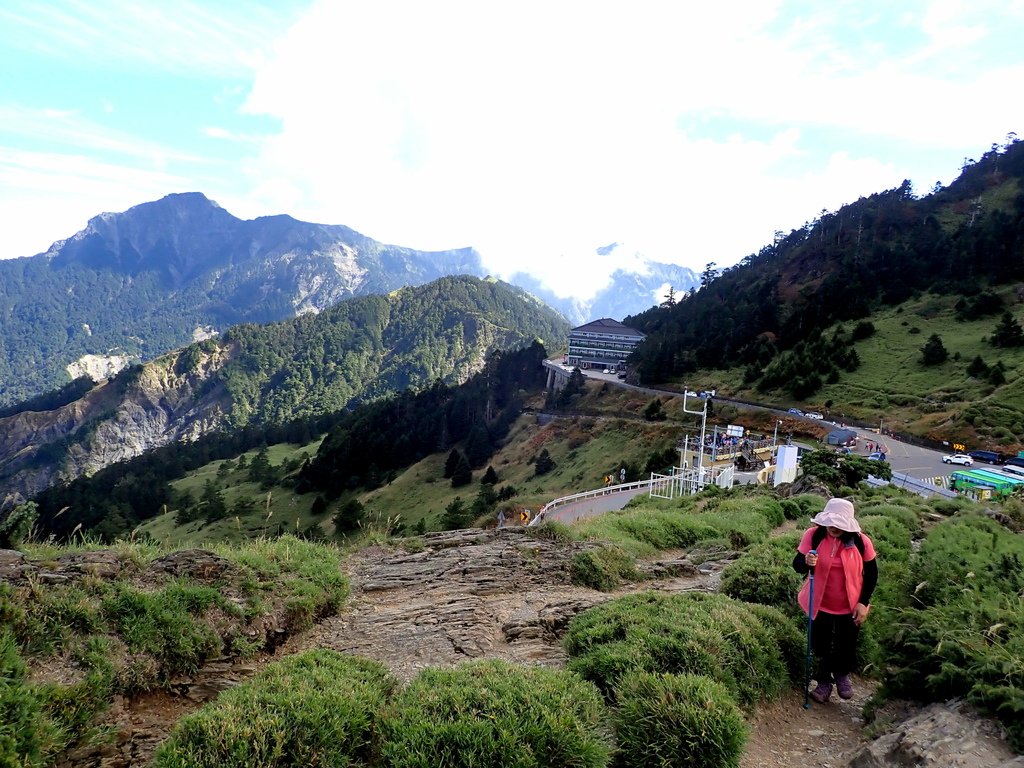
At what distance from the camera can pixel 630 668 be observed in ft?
15.8

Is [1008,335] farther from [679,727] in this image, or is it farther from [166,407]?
[166,407]

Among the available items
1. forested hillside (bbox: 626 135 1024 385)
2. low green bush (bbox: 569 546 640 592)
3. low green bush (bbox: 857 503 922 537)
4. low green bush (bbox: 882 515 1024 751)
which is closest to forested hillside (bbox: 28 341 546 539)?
forested hillside (bbox: 626 135 1024 385)

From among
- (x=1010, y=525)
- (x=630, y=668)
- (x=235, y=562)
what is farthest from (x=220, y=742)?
(x=1010, y=525)

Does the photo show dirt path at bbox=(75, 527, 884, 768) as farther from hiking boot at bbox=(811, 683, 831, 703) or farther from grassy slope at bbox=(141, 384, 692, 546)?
grassy slope at bbox=(141, 384, 692, 546)

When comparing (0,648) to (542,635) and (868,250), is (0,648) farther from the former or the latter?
(868,250)

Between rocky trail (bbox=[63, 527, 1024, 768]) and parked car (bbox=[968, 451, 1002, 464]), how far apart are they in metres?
30.8

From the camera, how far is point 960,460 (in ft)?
101

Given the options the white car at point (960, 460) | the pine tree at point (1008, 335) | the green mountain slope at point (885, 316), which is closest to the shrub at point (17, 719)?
the white car at point (960, 460)

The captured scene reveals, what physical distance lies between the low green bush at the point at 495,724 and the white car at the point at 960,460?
36135 mm

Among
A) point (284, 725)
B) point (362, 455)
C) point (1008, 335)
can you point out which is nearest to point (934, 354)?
point (1008, 335)

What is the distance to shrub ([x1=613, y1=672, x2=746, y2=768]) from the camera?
12.7ft

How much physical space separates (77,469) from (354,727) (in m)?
170

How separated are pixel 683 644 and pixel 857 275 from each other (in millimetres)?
84233

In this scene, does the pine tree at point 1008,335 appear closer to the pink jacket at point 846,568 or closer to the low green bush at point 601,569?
the low green bush at point 601,569
